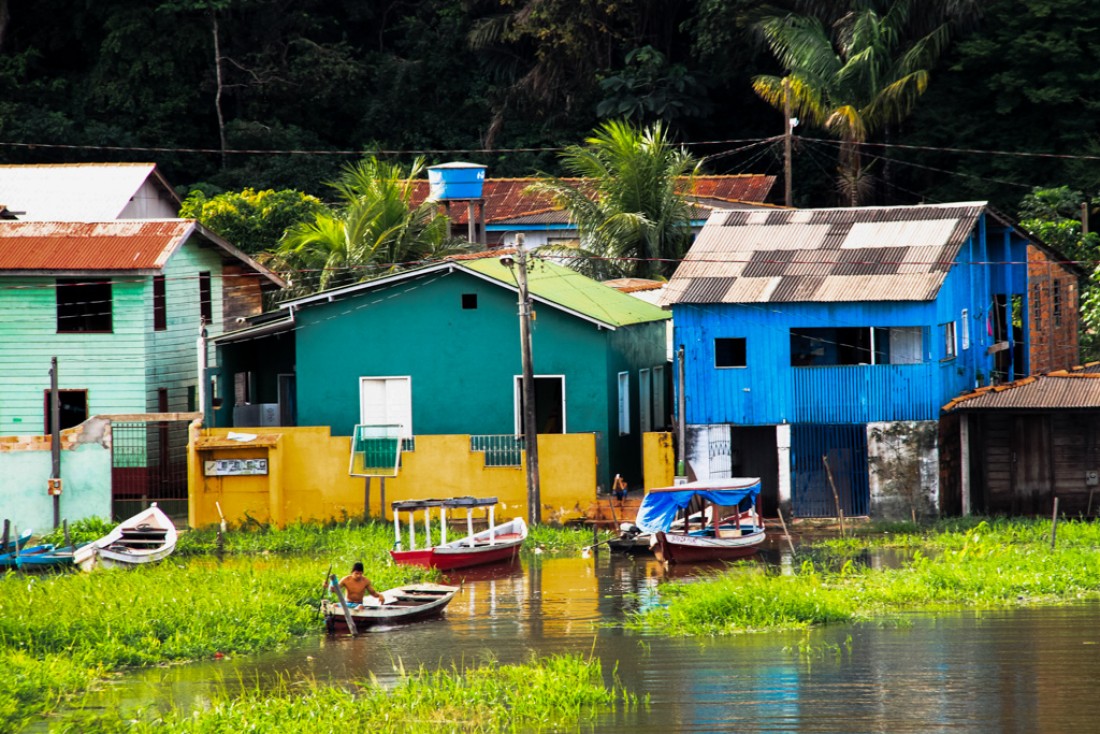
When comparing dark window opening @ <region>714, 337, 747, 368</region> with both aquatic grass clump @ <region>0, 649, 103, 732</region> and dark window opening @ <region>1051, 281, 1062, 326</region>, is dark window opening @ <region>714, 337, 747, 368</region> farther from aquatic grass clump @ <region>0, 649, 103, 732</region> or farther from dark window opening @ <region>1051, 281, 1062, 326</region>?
aquatic grass clump @ <region>0, 649, 103, 732</region>

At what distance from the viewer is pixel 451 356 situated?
32.8m

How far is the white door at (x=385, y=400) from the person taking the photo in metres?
33.0

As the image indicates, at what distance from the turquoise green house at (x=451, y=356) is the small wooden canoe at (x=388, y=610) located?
975 centimetres

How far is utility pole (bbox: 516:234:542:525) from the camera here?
29734 mm

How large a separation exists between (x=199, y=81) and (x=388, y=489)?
2962cm

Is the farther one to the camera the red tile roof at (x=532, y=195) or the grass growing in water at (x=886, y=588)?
the red tile roof at (x=532, y=195)

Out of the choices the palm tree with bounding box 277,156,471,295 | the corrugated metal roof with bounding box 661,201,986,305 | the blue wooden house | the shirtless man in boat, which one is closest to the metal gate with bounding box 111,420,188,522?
the palm tree with bounding box 277,156,471,295

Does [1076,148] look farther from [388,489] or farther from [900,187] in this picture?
[388,489]

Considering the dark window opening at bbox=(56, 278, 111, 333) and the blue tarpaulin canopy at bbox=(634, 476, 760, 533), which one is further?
the dark window opening at bbox=(56, 278, 111, 333)

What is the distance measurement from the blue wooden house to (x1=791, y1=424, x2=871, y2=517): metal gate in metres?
0.02

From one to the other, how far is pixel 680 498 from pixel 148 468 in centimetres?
1231

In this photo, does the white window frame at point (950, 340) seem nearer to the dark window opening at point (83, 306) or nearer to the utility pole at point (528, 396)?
the utility pole at point (528, 396)

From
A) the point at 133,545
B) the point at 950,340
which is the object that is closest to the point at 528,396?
the point at 133,545

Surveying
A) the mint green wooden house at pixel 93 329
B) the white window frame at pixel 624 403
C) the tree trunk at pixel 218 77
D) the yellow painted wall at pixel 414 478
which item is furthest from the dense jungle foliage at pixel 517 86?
the yellow painted wall at pixel 414 478
